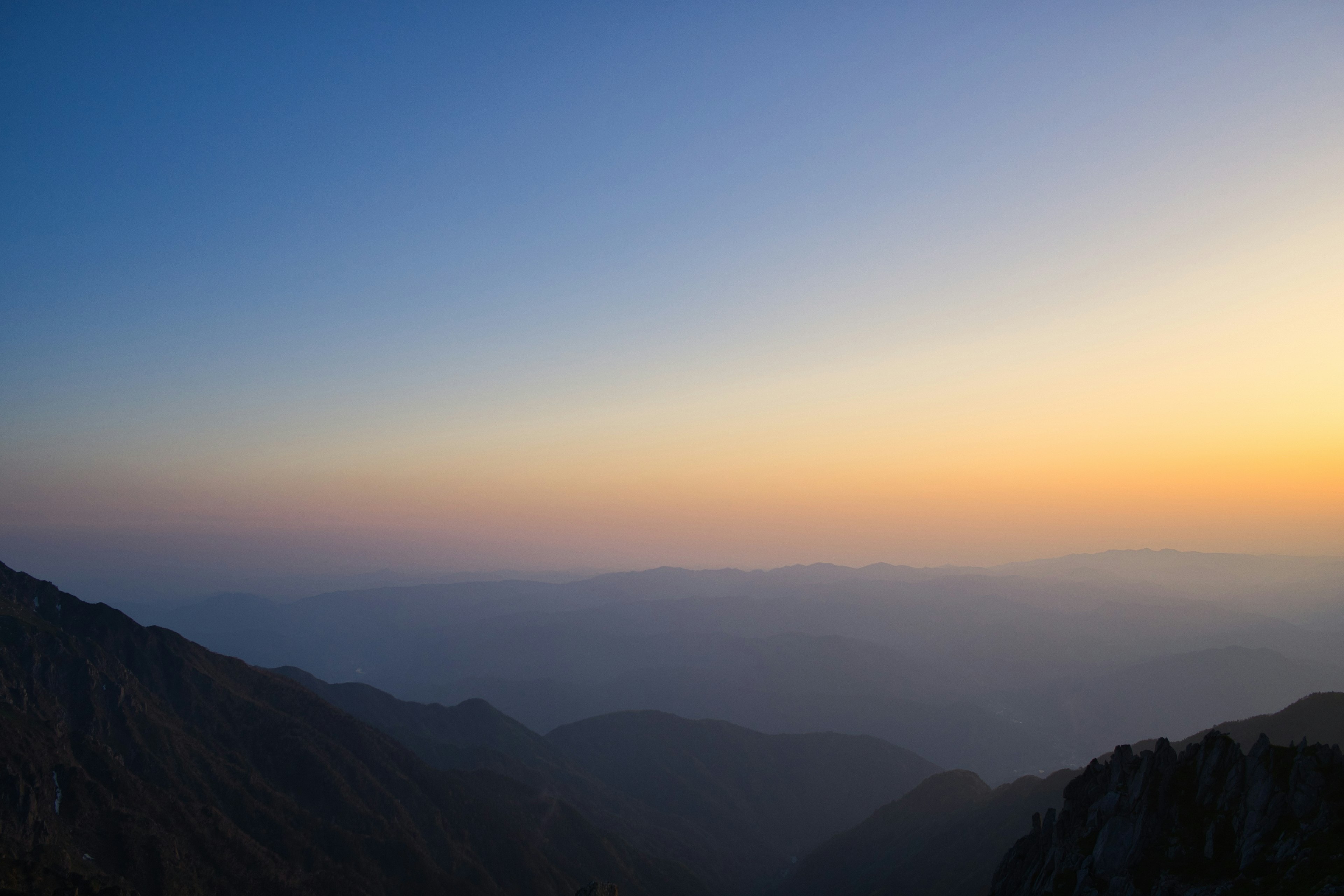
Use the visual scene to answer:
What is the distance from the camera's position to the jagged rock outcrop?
3306 cm

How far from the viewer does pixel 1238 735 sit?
4070 inches

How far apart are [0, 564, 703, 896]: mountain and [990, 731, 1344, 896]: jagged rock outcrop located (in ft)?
293

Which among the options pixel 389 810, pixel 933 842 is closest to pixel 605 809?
pixel 389 810

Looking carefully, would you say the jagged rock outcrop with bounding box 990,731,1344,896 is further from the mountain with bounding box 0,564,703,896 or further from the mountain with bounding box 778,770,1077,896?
the mountain with bounding box 0,564,703,896

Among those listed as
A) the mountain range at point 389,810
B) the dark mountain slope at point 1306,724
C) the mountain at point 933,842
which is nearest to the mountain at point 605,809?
the mountain range at point 389,810

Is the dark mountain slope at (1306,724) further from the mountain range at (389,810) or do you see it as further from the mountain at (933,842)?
the mountain at (933,842)

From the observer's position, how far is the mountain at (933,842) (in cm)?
10925

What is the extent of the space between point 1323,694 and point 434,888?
14212 centimetres

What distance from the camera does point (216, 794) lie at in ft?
336

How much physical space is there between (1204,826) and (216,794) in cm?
12558

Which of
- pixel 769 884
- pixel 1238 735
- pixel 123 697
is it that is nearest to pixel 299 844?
pixel 123 697

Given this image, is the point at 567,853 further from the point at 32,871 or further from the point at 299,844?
the point at 32,871

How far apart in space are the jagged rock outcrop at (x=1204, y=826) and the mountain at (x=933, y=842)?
59037 mm

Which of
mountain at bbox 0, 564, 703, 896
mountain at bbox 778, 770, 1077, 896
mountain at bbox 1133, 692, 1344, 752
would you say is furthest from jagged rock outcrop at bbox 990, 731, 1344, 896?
mountain at bbox 0, 564, 703, 896
